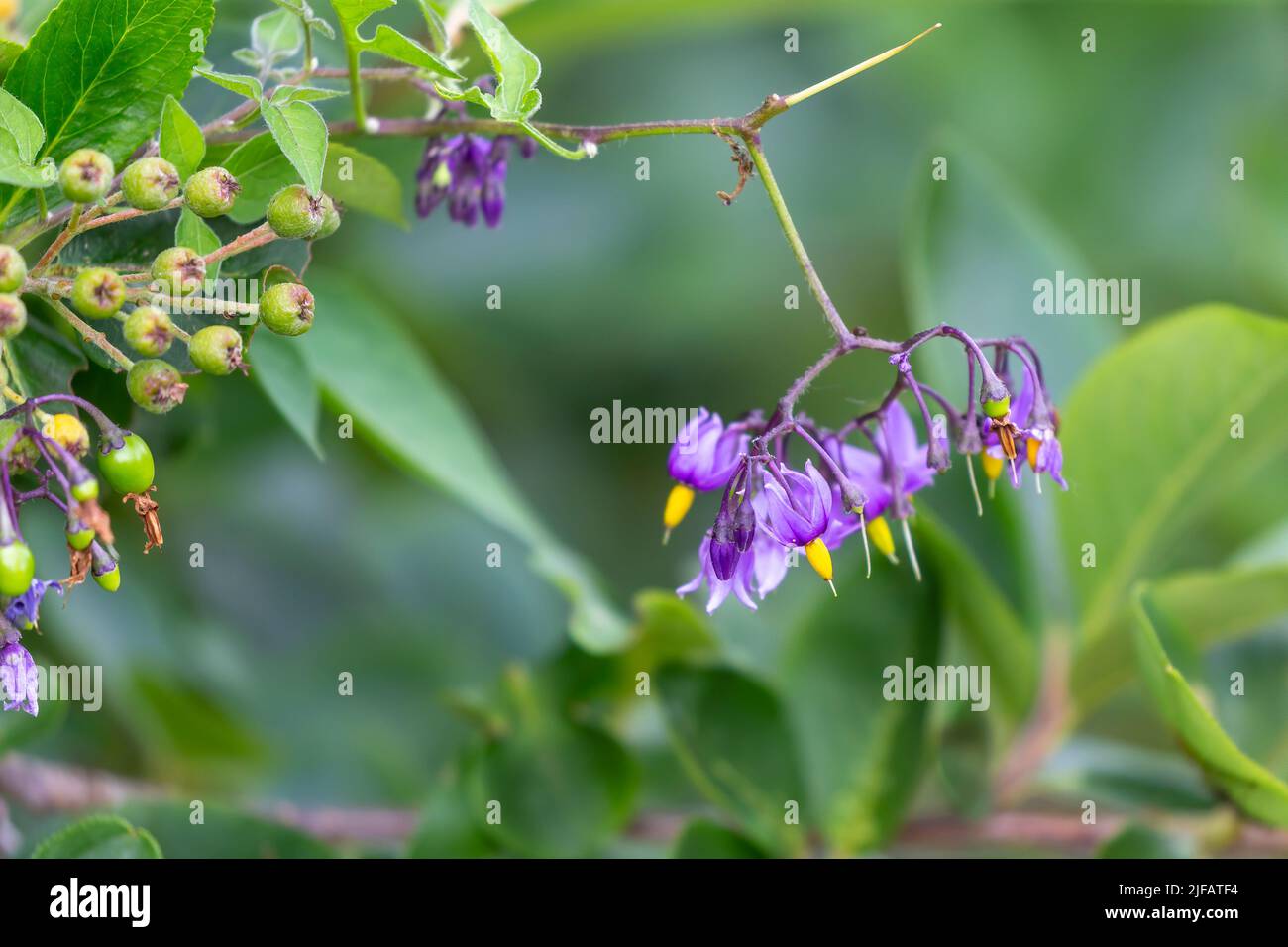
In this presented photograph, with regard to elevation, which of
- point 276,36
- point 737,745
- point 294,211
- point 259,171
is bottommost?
point 737,745

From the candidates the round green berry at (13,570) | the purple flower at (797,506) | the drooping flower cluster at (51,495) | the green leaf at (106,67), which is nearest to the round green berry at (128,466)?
the drooping flower cluster at (51,495)

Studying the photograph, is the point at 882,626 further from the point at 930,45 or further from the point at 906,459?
the point at 930,45

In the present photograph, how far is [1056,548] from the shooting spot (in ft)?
6.81

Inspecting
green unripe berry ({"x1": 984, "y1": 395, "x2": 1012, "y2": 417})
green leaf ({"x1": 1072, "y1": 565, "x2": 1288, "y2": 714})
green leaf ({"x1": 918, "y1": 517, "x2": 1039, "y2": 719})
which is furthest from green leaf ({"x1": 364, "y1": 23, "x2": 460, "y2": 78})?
green leaf ({"x1": 1072, "y1": 565, "x2": 1288, "y2": 714})

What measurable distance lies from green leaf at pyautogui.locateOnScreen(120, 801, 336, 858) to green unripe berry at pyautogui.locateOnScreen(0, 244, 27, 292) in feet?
2.99

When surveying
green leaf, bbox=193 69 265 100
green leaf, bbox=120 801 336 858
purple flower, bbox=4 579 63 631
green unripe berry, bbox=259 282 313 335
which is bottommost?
green leaf, bbox=120 801 336 858

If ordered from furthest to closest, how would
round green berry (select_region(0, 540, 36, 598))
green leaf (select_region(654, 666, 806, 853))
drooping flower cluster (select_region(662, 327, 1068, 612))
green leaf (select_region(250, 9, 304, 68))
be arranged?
green leaf (select_region(654, 666, 806, 853)), green leaf (select_region(250, 9, 304, 68)), drooping flower cluster (select_region(662, 327, 1068, 612)), round green berry (select_region(0, 540, 36, 598))

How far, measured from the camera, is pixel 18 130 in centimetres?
114

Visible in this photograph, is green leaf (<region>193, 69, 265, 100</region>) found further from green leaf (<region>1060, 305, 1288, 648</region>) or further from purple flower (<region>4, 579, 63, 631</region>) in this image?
green leaf (<region>1060, 305, 1288, 648</region>)

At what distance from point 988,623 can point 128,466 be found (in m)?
1.24

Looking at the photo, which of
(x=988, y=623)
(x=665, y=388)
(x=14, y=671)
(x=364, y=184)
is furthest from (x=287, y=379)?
(x=665, y=388)

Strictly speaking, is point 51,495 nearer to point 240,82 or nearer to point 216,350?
point 216,350

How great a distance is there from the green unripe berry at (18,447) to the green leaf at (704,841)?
99cm

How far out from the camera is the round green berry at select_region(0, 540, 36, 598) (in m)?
1.02
